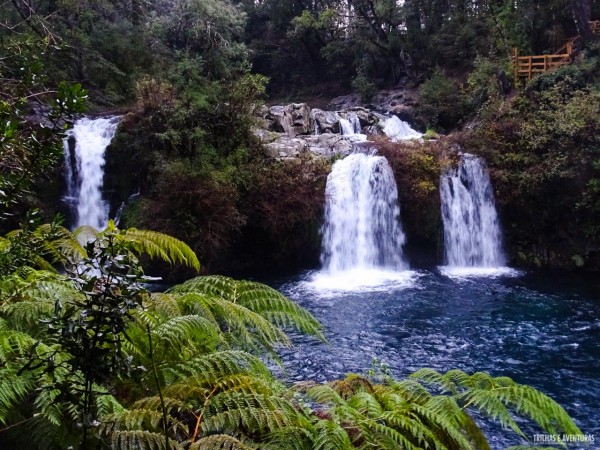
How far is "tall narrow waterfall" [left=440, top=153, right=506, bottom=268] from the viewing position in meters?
14.3

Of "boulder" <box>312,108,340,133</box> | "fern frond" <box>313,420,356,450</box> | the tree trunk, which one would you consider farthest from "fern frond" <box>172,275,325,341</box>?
the tree trunk

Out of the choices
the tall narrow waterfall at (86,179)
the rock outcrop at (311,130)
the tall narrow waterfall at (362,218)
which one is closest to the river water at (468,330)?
the tall narrow waterfall at (362,218)

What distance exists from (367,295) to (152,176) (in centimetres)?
658

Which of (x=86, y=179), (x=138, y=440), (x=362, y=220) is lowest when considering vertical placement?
(x=138, y=440)

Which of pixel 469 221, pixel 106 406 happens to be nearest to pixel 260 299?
pixel 106 406

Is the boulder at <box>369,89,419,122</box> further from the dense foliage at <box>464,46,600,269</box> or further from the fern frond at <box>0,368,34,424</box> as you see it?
the fern frond at <box>0,368,34,424</box>

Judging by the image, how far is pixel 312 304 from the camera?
10.7 meters

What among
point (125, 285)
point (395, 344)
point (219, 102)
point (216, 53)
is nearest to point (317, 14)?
point (216, 53)

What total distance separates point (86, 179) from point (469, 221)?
10951 millimetres

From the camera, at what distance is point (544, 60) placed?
17.1m

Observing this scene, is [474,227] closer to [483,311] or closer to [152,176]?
[483,311]

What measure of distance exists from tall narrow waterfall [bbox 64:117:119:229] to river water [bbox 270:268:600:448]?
567 cm

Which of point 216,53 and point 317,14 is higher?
point 317,14

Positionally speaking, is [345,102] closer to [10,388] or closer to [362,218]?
[362,218]
